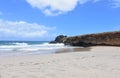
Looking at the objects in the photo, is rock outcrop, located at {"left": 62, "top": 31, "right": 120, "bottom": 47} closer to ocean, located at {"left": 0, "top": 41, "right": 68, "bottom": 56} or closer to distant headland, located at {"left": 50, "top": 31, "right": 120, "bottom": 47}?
distant headland, located at {"left": 50, "top": 31, "right": 120, "bottom": 47}

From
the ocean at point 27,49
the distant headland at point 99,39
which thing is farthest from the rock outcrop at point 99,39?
the ocean at point 27,49

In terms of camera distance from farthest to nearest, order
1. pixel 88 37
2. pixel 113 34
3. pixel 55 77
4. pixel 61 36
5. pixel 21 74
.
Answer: pixel 61 36 → pixel 88 37 → pixel 113 34 → pixel 21 74 → pixel 55 77

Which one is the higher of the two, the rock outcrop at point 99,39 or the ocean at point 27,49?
the rock outcrop at point 99,39

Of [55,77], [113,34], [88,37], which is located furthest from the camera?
[88,37]

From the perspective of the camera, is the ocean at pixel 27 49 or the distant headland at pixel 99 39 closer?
the ocean at pixel 27 49

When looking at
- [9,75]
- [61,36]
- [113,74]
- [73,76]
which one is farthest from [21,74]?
[61,36]

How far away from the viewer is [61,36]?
196 ft

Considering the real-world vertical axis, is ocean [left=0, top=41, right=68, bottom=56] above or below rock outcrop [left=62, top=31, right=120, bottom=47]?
below

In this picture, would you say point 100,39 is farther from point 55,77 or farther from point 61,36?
point 55,77

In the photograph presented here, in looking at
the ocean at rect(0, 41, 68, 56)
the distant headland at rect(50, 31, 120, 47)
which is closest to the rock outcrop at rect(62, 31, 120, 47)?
the distant headland at rect(50, 31, 120, 47)

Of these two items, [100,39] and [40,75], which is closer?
[40,75]

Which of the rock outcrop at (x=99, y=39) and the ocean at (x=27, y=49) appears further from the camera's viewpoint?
the rock outcrop at (x=99, y=39)

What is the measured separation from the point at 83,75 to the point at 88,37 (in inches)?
1270

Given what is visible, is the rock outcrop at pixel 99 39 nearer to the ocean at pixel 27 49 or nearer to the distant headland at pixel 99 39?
the distant headland at pixel 99 39
